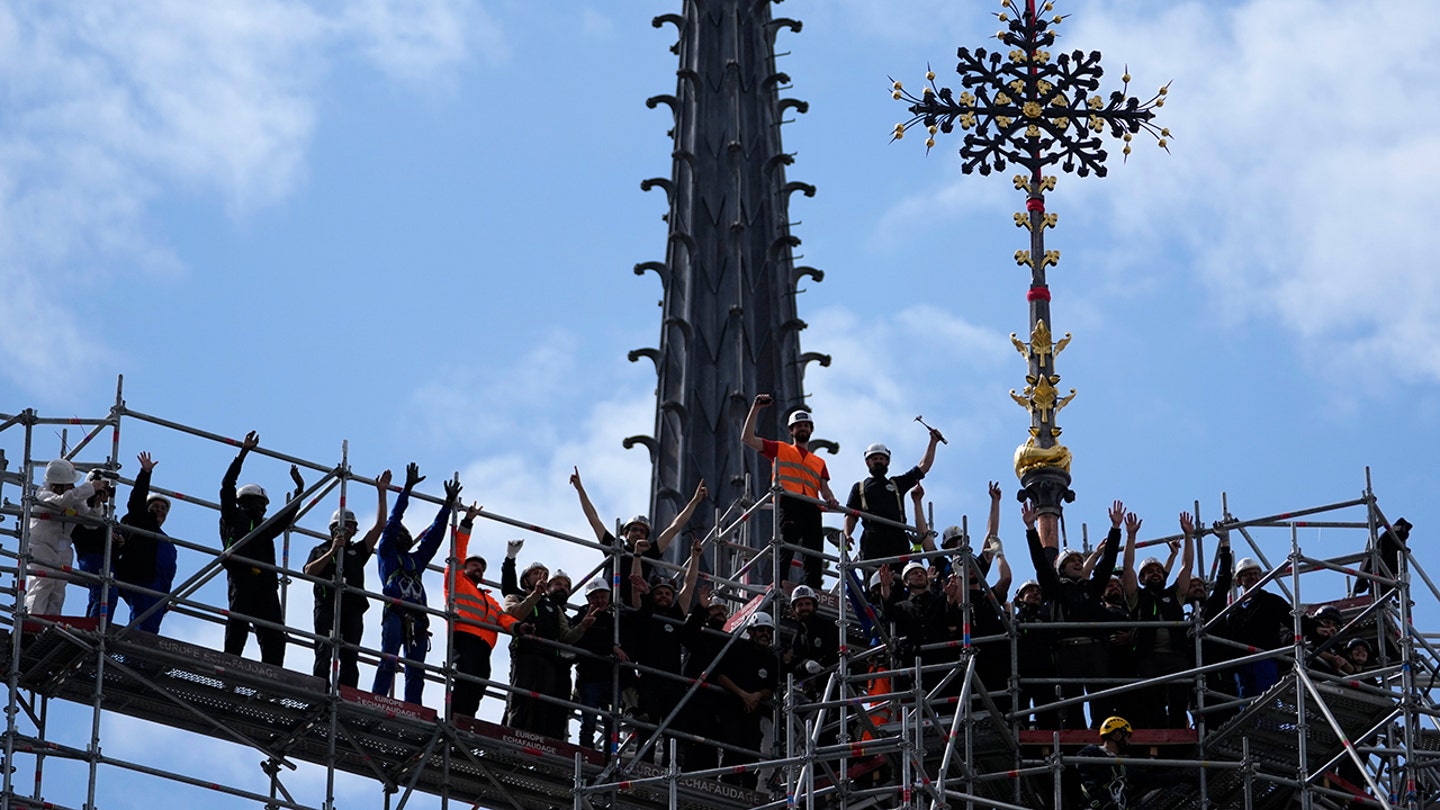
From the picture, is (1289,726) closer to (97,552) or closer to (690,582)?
(690,582)

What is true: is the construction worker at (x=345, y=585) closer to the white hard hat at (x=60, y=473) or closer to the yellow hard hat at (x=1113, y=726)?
the white hard hat at (x=60, y=473)

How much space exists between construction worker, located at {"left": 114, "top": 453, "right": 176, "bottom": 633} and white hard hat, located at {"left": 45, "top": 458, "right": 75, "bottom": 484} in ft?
2.07

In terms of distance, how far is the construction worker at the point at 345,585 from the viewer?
37.3m

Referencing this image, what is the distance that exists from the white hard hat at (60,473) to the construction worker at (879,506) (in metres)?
8.55

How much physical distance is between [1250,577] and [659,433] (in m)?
15.2

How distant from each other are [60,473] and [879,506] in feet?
30.1

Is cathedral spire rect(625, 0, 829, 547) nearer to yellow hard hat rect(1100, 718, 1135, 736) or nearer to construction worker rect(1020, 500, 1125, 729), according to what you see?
construction worker rect(1020, 500, 1125, 729)

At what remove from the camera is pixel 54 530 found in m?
36.2

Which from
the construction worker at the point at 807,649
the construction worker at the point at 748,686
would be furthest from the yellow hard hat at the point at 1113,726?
the construction worker at the point at 748,686

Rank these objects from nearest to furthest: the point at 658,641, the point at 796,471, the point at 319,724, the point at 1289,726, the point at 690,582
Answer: the point at 319,724, the point at 1289,726, the point at 658,641, the point at 690,582, the point at 796,471

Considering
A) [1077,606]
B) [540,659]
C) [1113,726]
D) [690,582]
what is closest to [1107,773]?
[1113,726]

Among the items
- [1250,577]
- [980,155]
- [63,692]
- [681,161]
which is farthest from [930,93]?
[63,692]

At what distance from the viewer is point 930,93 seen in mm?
53062

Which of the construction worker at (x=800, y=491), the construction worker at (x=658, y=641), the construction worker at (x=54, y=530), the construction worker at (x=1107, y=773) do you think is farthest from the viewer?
the construction worker at (x=800, y=491)
